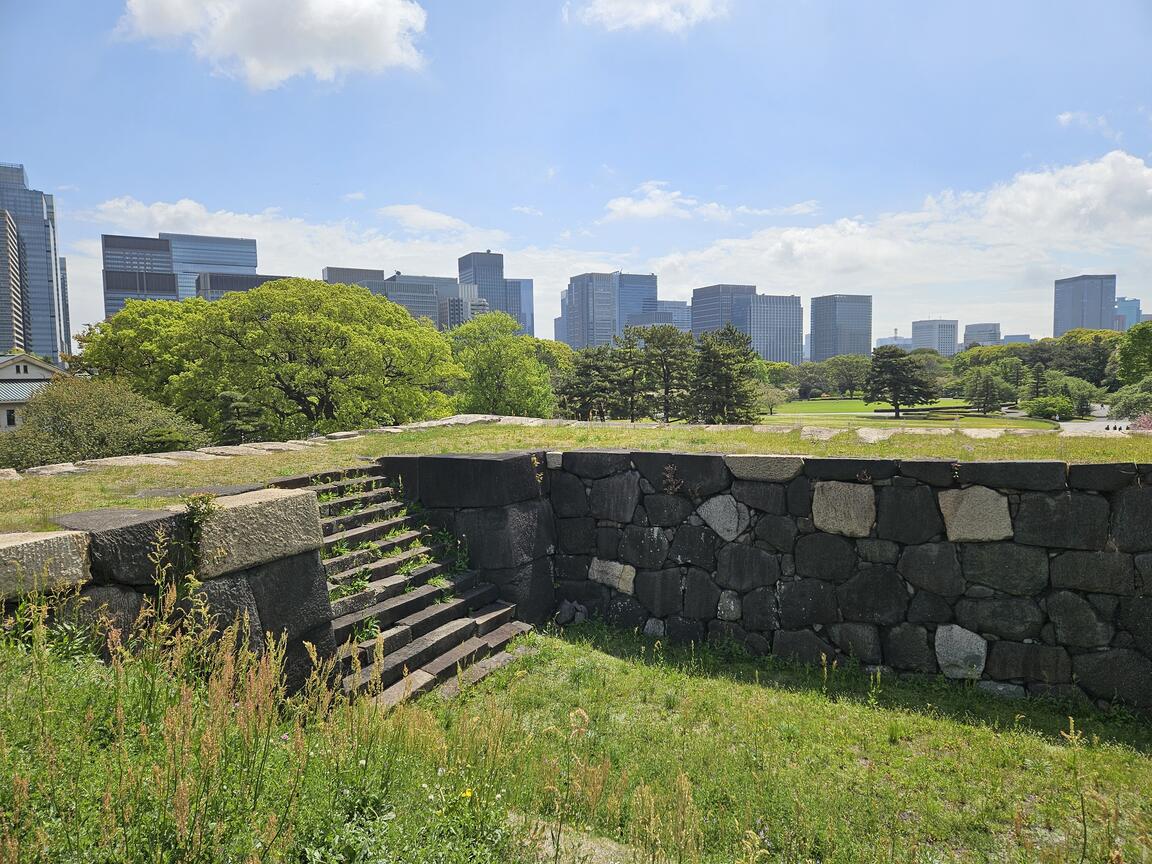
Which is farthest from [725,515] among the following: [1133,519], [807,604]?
[1133,519]

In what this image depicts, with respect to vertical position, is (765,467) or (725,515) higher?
(765,467)

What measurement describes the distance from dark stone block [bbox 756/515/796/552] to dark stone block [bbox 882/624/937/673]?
3.59ft

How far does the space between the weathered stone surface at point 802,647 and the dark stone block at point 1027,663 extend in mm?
1242

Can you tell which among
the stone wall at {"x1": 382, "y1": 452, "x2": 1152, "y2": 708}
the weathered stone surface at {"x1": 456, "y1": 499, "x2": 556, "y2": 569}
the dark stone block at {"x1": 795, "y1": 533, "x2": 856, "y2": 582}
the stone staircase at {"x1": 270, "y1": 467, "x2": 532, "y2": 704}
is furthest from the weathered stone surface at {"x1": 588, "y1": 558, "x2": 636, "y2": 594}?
the dark stone block at {"x1": 795, "y1": 533, "x2": 856, "y2": 582}

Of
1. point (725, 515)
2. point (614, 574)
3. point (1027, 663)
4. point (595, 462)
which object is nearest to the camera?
point (1027, 663)

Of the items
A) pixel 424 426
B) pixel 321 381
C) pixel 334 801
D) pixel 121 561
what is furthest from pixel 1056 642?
pixel 321 381

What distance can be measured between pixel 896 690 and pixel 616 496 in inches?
121

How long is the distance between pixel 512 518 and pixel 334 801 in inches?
163

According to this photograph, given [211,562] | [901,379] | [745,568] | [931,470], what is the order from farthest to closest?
[901,379] → [745,568] → [931,470] → [211,562]

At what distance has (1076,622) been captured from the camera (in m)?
5.10

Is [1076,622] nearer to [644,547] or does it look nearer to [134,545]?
[644,547]

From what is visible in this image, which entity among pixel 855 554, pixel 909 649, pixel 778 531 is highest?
pixel 778 531

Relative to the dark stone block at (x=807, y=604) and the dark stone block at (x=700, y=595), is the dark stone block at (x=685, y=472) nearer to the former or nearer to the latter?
the dark stone block at (x=700, y=595)

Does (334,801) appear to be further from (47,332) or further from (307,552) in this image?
(47,332)
